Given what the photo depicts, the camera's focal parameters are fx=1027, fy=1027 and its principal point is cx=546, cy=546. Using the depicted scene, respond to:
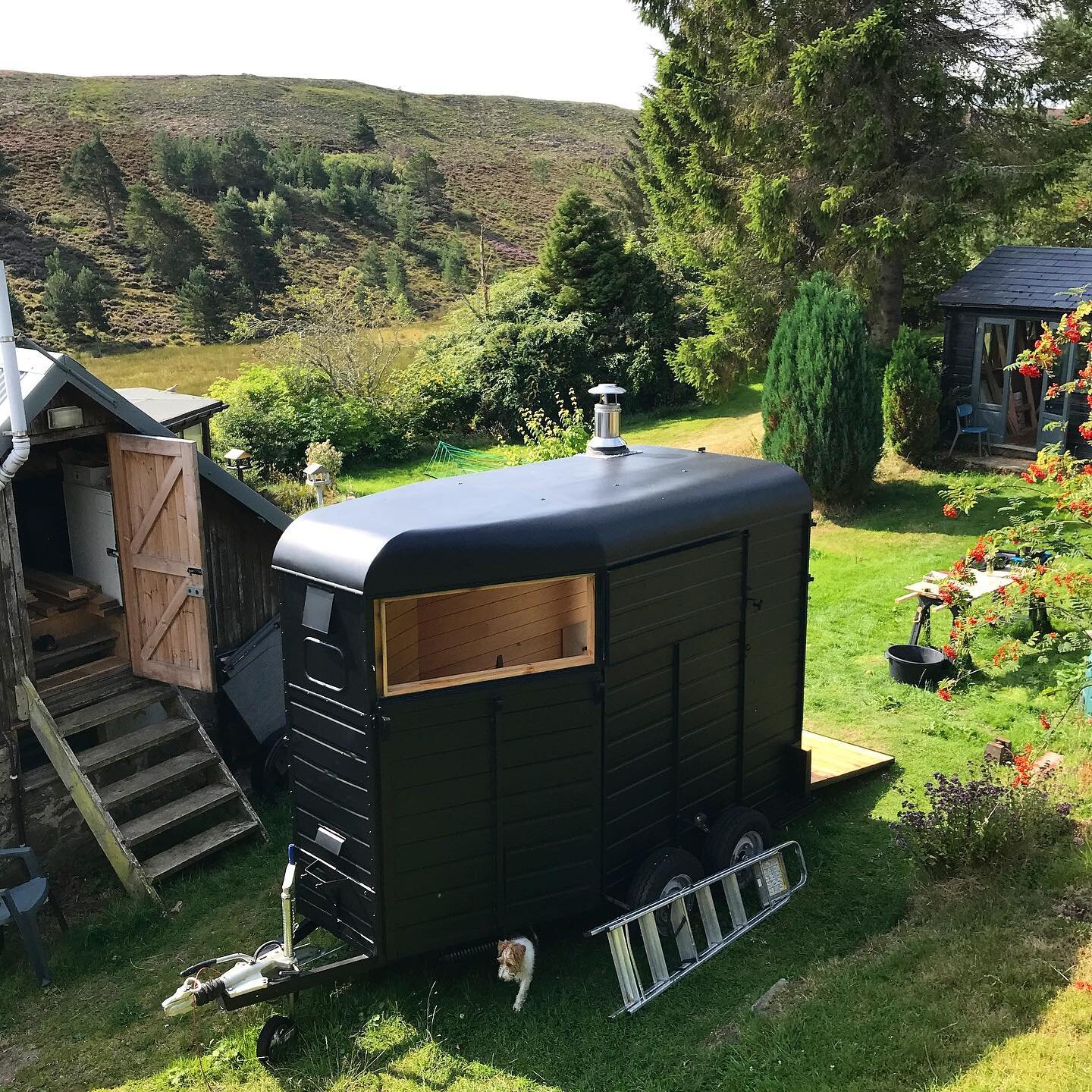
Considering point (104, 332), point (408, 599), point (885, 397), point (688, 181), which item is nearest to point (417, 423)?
point (688, 181)

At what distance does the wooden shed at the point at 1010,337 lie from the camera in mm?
16906

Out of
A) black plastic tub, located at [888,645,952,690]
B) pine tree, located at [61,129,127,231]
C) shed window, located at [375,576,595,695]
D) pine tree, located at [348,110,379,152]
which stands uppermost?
pine tree, located at [348,110,379,152]

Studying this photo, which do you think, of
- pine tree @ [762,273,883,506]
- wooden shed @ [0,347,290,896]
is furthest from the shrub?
wooden shed @ [0,347,290,896]

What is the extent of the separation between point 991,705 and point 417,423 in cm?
1762

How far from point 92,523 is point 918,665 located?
840cm

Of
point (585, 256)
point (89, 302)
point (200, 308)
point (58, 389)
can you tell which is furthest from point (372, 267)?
point (58, 389)

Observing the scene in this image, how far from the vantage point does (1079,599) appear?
7.27 metres

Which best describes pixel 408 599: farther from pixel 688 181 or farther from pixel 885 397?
pixel 688 181

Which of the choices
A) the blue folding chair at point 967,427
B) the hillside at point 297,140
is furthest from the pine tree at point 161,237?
the blue folding chair at point 967,427

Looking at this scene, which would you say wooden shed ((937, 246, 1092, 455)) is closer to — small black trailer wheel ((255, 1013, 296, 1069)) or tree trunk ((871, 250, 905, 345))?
tree trunk ((871, 250, 905, 345))

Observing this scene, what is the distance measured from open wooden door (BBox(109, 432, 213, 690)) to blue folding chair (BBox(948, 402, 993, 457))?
13.7 meters

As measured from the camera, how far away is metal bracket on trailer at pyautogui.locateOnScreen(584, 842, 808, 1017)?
6180 millimetres

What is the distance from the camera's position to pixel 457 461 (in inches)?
925

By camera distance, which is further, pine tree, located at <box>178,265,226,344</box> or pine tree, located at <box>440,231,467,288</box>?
pine tree, located at <box>440,231,467,288</box>
